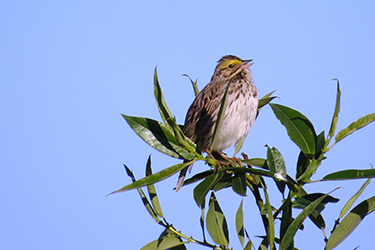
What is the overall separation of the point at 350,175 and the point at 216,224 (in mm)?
879

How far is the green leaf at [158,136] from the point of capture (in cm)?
280

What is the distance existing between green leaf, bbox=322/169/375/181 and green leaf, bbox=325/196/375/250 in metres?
0.26

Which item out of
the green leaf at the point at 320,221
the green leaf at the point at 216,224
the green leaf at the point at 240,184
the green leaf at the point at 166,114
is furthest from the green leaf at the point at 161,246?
the green leaf at the point at 320,221

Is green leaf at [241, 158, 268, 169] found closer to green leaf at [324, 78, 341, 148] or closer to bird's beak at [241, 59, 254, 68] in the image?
green leaf at [324, 78, 341, 148]

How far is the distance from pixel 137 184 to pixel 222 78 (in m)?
4.58

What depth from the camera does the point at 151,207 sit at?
3.09 metres

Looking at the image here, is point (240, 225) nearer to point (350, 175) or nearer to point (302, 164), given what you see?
point (302, 164)

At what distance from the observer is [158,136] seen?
9.37 feet

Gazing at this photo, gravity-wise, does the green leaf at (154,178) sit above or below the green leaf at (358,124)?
above

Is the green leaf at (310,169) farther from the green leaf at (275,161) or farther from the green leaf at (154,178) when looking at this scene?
the green leaf at (154,178)

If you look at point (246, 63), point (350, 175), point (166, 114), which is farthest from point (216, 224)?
point (246, 63)

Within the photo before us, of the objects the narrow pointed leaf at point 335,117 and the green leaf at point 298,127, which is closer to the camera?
the narrow pointed leaf at point 335,117

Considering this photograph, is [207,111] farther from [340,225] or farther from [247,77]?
[340,225]

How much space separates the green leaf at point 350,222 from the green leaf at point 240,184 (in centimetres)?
59
